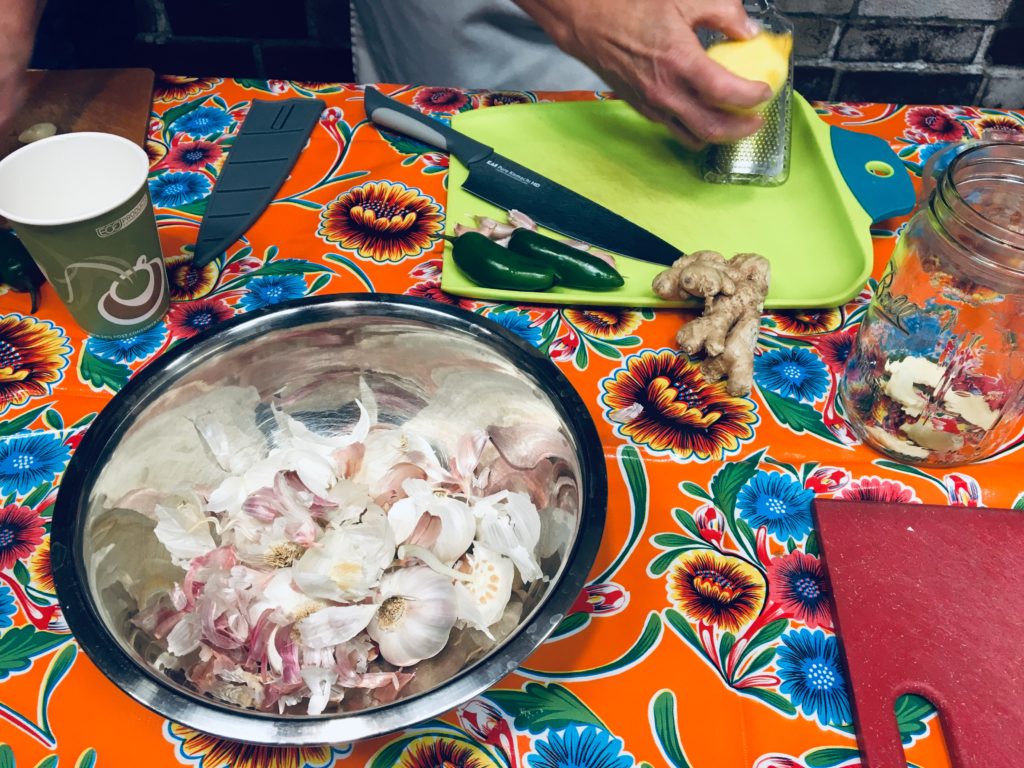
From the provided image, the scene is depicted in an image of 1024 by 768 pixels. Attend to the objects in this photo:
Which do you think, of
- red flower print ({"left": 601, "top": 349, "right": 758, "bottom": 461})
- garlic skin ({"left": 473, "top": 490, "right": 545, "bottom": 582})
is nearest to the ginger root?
red flower print ({"left": 601, "top": 349, "right": 758, "bottom": 461})

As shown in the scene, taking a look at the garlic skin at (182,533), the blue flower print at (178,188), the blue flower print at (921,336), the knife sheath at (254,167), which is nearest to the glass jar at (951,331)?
the blue flower print at (921,336)

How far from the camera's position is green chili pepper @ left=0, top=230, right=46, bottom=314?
105cm

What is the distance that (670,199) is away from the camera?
4.08 ft

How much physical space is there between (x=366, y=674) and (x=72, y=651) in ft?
0.94

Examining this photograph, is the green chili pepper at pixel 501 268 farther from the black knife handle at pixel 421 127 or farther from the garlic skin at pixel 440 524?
the garlic skin at pixel 440 524

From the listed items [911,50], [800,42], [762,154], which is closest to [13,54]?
[762,154]

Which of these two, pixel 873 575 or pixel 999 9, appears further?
pixel 999 9

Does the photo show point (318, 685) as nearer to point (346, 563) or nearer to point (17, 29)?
point (346, 563)

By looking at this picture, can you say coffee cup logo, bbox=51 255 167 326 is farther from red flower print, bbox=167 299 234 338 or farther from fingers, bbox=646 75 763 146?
fingers, bbox=646 75 763 146

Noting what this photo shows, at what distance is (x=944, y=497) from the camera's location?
35.8 inches

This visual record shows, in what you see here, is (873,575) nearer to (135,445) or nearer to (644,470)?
(644,470)

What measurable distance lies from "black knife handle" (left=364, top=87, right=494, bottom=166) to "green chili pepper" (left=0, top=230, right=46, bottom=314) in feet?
1.78

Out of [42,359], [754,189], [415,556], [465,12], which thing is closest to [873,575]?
[415,556]

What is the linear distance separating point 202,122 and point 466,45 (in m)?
0.50
